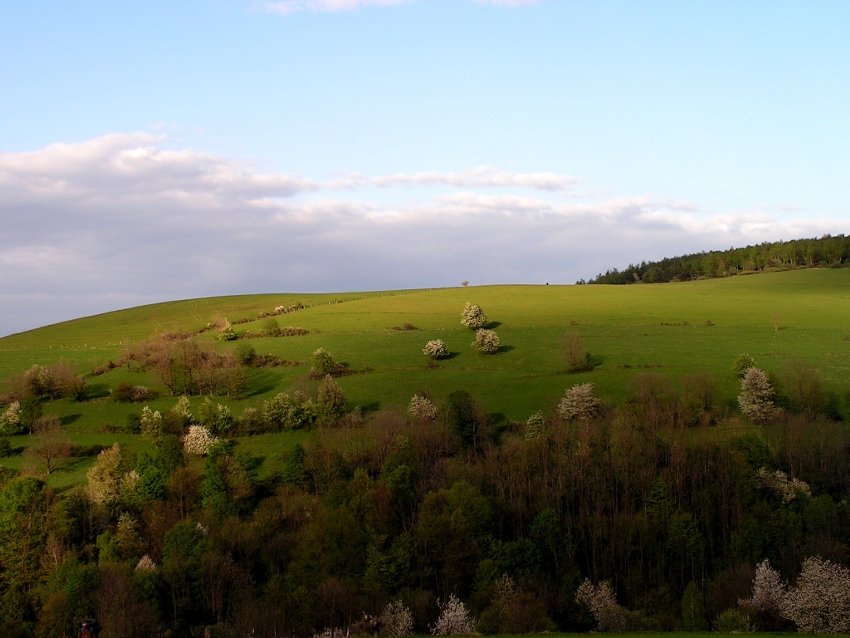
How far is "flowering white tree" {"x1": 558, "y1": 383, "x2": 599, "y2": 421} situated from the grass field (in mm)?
2628

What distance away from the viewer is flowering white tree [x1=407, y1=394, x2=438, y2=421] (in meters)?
76.6

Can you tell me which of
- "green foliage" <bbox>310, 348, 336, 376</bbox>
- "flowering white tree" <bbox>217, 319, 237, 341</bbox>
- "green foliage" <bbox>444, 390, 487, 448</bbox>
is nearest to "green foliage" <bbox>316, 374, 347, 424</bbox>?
"green foliage" <bbox>444, 390, 487, 448</bbox>

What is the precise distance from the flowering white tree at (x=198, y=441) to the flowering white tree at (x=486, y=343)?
35.9 m

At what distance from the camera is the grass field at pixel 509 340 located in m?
83.8

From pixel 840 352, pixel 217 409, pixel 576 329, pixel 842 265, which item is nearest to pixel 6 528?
pixel 217 409

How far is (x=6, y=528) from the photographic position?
60.3 meters

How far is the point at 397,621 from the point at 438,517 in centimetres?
1416

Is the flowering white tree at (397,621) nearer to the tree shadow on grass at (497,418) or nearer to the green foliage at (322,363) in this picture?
the tree shadow on grass at (497,418)

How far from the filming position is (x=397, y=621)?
4175cm

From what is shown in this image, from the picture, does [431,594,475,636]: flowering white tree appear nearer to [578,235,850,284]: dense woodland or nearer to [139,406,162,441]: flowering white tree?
[139,406,162,441]: flowering white tree

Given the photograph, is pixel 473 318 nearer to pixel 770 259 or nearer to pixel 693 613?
pixel 693 613

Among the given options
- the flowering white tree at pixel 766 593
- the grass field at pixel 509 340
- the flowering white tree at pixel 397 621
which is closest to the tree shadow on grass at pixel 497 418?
the grass field at pixel 509 340

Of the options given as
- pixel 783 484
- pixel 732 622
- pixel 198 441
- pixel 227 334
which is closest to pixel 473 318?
pixel 227 334

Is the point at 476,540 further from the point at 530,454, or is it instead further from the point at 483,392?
the point at 483,392
